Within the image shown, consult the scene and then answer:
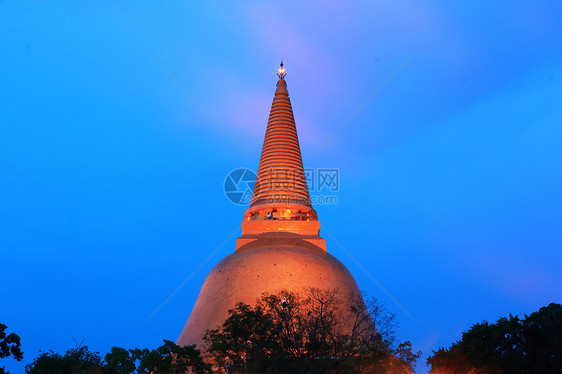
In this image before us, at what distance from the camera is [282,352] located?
2142cm

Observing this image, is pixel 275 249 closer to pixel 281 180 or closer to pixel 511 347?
pixel 281 180

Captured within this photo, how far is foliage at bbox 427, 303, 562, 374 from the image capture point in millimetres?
23438

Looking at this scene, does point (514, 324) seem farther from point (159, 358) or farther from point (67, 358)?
point (67, 358)

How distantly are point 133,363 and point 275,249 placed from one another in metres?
12.9

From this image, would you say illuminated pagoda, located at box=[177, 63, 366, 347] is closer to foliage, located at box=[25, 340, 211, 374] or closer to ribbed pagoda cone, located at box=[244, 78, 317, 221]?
ribbed pagoda cone, located at box=[244, 78, 317, 221]

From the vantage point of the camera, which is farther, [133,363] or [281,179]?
[281,179]

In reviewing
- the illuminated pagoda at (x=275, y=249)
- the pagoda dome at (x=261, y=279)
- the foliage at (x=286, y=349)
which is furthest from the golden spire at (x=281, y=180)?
the foliage at (x=286, y=349)

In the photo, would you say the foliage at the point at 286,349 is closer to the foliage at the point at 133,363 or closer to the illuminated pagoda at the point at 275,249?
the foliage at the point at 133,363

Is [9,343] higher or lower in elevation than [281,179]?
lower

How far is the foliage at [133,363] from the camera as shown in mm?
21109

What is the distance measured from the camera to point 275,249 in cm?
3328

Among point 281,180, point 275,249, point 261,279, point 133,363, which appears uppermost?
point 281,180

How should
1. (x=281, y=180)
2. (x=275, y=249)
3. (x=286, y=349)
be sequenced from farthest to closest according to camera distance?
(x=281, y=180)
(x=275, y=249)
(x=286, y=349)

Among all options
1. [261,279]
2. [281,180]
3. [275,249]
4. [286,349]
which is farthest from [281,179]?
[286,349]
